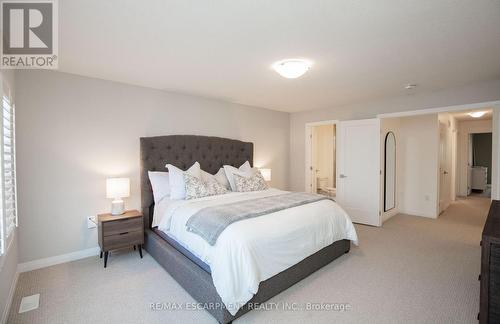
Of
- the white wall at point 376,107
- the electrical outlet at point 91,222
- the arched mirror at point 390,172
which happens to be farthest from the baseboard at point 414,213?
the electrical outlet at point 91,222

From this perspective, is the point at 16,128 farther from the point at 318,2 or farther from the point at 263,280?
the point at 318,2

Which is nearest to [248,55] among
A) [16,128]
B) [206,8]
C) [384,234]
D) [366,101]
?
[206,8]

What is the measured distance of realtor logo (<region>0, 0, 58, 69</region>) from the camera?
1.68 meters

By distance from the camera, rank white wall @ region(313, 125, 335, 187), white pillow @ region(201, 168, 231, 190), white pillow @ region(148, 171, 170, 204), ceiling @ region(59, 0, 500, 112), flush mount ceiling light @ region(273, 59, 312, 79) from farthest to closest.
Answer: white wall @ region(313, 125, 335, 187) → white pillow @ region(201, 168, 231, 190) → white pillow @ region(148, 171, 170, 204) → flush mount ceiling light @ region(273, 59, 312, 79) → ceiling @ region(59, 0, 500, 112)

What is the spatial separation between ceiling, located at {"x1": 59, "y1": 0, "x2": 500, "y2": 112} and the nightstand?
1.80m

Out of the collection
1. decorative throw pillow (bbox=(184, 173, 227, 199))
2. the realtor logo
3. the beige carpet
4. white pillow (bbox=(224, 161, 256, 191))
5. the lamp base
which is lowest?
the beige carpet

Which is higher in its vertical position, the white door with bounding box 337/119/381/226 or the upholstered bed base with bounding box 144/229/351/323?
the white door with bounding box 337/119/381/226

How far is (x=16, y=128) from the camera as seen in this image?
269 centimetres

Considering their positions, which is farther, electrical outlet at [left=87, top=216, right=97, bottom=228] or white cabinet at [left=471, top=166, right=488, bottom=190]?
white cabinet at [left=471, top=166, right=488, bottom=190]

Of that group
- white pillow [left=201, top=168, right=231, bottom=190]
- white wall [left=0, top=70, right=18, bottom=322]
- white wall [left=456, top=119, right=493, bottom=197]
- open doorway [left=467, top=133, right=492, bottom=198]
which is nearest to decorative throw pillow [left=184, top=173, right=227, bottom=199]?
white pillow [left=201, top=168, right=231, bottom=190]

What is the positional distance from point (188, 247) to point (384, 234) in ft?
10.8

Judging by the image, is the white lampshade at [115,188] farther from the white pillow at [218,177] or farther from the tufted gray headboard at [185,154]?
the white pillow at [218,177]

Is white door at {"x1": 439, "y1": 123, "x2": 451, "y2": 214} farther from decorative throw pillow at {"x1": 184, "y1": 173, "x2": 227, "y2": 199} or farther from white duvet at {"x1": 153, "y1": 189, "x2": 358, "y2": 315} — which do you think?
decorative throw pillow at {"x1": 184, "y1": 173, "x2": 227, "y2": 199}

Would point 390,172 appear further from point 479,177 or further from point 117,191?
point 479,177
